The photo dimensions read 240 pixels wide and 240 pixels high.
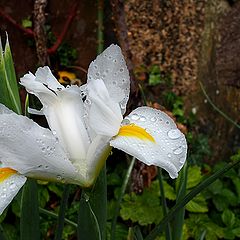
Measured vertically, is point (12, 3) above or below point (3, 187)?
below

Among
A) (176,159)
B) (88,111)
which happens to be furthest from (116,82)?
(176,159)

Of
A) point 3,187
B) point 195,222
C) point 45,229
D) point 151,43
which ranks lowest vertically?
point 195,222

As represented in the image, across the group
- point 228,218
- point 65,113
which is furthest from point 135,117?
point 228,218

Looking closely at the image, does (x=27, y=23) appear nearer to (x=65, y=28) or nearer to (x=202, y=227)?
(x=65, y=28)

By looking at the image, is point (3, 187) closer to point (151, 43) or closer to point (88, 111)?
point (88, 111)

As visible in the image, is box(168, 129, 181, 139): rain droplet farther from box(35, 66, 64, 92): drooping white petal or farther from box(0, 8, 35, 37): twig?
box(0, 8, 35, 37): twig

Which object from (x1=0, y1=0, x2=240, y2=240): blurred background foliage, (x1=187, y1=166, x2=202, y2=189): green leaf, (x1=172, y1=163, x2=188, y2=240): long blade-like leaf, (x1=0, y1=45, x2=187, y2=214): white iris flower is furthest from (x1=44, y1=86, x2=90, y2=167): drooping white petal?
(x1=0, y1=0, x2=240, y2=240): blurred background foliage

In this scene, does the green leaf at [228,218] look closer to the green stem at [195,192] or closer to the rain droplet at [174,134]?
the green stem at [195,192]
